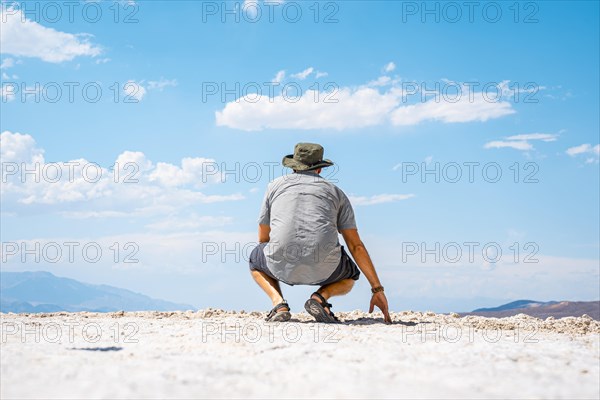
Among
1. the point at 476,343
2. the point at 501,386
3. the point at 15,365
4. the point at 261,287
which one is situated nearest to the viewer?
the point at 501,386

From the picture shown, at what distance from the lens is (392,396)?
318cm

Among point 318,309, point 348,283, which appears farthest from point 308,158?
point 318,309

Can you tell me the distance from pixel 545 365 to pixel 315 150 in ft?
9.91

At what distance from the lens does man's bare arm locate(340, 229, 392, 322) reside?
5953mm

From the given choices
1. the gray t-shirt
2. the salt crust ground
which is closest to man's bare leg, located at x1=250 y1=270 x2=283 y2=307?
the gray t-shirt

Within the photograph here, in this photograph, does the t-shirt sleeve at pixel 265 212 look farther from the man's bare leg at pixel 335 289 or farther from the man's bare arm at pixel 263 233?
the man's bare leg at pixel 335 289

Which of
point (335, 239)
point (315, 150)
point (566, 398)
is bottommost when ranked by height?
point (566, 398)

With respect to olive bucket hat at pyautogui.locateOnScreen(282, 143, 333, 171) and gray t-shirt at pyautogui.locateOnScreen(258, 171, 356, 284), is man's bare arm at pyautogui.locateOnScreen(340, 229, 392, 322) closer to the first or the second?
gray t-shirt at pyautogui.locateOnScreen(258, 171, 356, 284)

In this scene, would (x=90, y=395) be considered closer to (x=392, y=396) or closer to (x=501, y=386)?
(x=392, y=396)

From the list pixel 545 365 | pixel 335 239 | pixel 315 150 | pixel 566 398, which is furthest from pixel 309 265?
pixel 566 398

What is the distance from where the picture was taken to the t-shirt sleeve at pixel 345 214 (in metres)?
6.06

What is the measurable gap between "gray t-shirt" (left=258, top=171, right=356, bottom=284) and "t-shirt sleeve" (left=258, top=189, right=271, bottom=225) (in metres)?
0.12

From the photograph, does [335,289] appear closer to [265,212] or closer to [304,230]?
[304,230]

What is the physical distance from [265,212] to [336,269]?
35.9 inches
